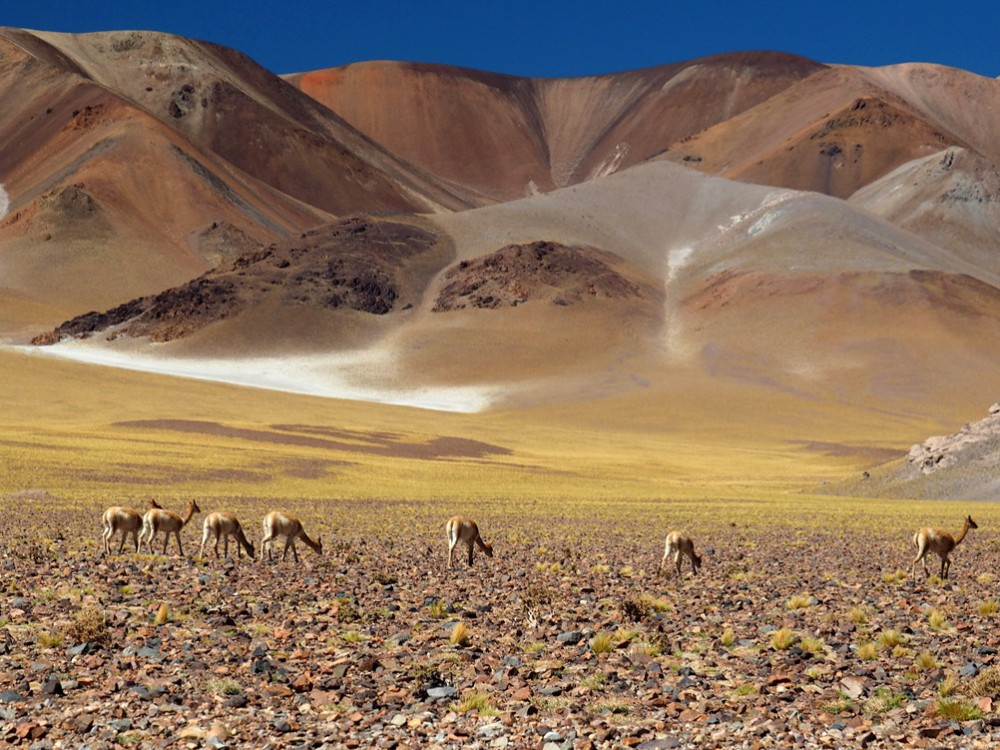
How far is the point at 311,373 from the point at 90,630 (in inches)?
5227

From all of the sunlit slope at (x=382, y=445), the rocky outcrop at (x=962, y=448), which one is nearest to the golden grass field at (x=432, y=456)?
the sunlit slope at (x=382, y=445)

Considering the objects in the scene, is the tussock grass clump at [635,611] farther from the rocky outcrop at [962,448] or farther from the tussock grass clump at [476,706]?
the rocky outcrop at [962,448]

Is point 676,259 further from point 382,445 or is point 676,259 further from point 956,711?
point 956,711

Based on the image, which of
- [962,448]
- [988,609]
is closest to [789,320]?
[962,448]

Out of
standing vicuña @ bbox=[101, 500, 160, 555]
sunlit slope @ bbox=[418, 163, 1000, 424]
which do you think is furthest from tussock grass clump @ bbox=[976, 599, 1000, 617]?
sunlit slope @ bbox=[418, 163, 1000, 424]

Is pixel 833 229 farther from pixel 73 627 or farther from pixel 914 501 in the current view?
pixel 73 627

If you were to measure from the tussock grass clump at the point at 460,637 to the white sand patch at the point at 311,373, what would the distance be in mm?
106849

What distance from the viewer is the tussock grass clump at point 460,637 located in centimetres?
1367

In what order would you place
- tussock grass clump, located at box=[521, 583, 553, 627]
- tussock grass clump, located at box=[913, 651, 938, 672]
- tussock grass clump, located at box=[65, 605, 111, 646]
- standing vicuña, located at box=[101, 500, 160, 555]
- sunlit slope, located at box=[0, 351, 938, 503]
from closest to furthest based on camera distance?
tussock grass clump, located at box=[913, 651, 938, 672] → tussock grass clump, located at box=[65, 605, 111, 646] → tussock grass clump, located at box=[521, 583, 553, 627] → standing vicuña, located at box=[101, 500, 160, 555] → sunlit slope, located at box=[0, 351, 938, 503]

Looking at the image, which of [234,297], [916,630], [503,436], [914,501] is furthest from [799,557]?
[234,297]

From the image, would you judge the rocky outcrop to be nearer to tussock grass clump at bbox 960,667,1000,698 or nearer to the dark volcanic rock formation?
tussock grass clump at bbox 960,667,1000,698

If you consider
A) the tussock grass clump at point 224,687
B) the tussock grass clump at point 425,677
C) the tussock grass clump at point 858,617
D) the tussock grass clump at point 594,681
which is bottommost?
the tussock grass clump at point 224,687

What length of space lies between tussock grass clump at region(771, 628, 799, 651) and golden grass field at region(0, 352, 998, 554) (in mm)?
15609

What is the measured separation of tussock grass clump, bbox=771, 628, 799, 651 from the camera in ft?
43.8
